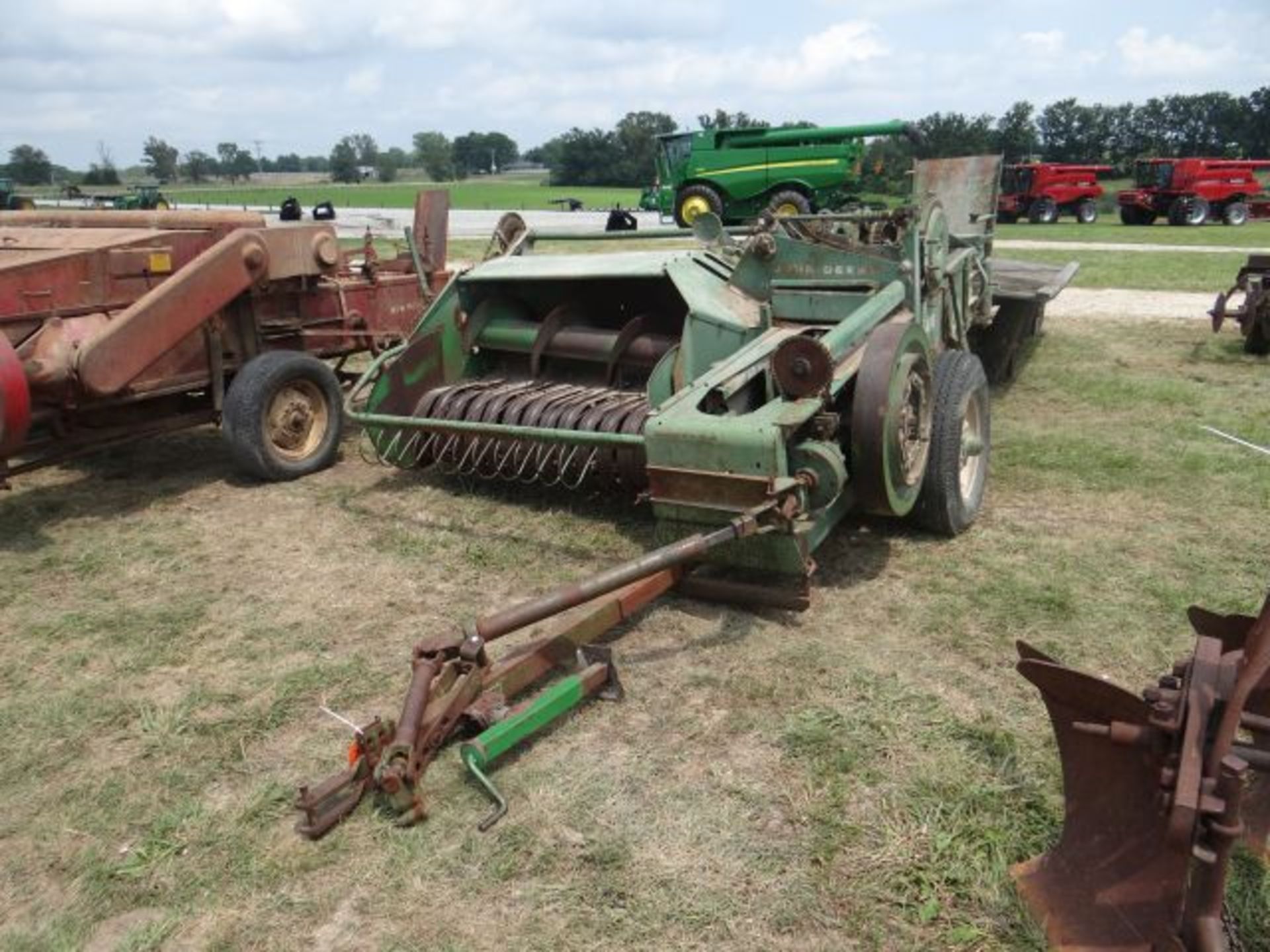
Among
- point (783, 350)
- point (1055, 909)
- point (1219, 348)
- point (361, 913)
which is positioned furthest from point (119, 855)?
point (1219, 348)

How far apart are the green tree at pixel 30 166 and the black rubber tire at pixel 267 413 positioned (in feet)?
370

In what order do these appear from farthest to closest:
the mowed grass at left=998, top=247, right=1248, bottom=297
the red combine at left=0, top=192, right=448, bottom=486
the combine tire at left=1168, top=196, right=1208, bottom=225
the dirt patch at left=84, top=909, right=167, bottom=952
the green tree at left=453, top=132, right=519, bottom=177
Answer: the green tree at left=453, top=132, right=519, bottom=177 → the combine tire at left=1168, top=196, right=1208, bottom=225 → the mowed grass at left=998, top=247, right=1248, bottom=297 → the red combine at left=0, top=192, right=448, bottom=486 → the dirt patch at left=84, top=909, right=167, bottom=952

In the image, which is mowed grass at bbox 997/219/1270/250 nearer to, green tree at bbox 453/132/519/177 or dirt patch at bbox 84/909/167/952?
dirt patch at bbox 84/909/167/952

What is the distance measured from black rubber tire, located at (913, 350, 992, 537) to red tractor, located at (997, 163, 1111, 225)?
26.3 metres

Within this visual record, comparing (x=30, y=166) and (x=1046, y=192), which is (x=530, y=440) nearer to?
(x=1046, y=192)

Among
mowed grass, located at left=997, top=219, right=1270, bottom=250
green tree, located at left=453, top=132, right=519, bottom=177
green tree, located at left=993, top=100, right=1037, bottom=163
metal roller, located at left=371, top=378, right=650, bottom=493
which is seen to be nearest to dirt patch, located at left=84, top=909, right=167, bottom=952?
metal roller, located at left=371, top=378, right=650, bottom=493

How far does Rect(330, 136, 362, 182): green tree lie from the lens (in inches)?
3784

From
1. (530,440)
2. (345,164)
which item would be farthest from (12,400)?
(345,164)

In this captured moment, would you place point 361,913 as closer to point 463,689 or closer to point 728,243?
point 463,689

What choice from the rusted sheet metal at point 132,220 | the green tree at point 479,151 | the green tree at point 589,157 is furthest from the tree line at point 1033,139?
the green tree at point 479,151

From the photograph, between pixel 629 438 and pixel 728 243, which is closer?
pixel 629 438

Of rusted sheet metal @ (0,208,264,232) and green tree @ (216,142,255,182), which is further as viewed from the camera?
green tree @ (216,142,255,182)

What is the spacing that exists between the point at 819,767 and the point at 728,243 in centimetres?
333

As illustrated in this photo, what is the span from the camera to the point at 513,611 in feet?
8.98
